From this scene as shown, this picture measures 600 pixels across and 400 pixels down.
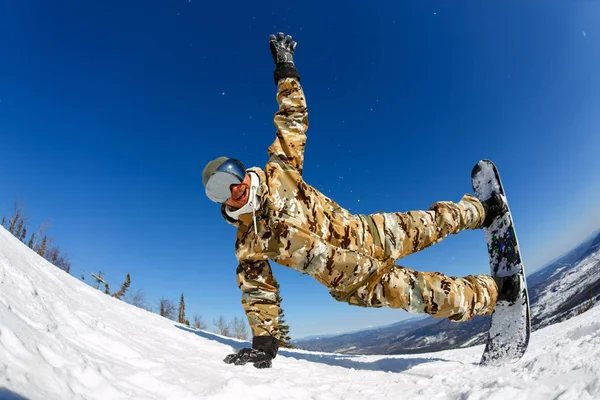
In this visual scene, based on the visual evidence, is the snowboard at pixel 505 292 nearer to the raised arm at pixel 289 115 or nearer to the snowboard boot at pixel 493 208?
the snowboard boot at pixel 493 208

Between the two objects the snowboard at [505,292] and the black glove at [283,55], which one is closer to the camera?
the snowboard at [505,292]

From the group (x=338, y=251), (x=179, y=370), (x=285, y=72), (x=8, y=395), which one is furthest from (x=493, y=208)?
(x=8, y=395)

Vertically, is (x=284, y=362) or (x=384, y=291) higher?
(x=384, y=291)

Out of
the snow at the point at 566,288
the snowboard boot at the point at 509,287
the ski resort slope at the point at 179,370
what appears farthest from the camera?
the snow at the point at 566,288

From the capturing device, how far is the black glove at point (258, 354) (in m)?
3.22

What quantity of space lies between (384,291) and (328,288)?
555 millimetres

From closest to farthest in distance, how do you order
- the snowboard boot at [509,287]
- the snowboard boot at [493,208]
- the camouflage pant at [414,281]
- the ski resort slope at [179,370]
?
1. the ski resort slope at [179,370]
2. the camouflage pant at [414,281]
3. the snowboard boot at [509,287]
4. the snowboard boot at [493,208]

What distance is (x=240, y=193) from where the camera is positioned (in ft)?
9.84

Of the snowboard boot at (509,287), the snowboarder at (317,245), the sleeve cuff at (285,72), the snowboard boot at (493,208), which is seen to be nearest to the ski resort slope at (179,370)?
the snowboarder at (317,245)

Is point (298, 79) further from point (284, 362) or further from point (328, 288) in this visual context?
point (284, 362)

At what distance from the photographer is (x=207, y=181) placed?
3.04 m

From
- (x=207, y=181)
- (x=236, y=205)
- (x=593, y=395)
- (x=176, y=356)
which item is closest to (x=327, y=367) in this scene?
(x=176, y=356)

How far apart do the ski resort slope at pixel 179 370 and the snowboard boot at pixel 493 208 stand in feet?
5.93

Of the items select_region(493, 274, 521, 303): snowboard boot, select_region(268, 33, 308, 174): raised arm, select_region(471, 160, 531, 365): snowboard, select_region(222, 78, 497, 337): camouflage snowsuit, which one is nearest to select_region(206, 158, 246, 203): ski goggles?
select_region(222, 78, 497, 337): camouflage snowsuit
